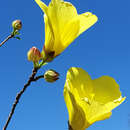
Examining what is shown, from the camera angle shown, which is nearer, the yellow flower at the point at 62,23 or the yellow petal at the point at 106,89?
the yellow flower at the point at 62,23

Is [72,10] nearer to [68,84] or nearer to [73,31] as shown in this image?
[73,31]

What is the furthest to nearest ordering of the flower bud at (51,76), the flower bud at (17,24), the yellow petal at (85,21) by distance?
1. the flower bud at (17,24)
2. the yellow petal at (85,21)
3. the flower bud at (51,76)

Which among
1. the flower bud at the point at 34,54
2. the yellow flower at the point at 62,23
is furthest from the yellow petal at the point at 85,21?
the flower bud at the point at 34,54

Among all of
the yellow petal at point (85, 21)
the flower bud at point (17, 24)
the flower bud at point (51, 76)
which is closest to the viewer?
the flower bud at point (51, 76)

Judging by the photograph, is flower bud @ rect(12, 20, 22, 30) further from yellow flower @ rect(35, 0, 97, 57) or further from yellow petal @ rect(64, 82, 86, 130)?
yellow petal @ rect(64, 82, 86, 130)

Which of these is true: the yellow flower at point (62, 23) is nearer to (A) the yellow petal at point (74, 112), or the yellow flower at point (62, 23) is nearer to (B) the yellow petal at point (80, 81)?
(B) the yellow petal at point (80, 81)

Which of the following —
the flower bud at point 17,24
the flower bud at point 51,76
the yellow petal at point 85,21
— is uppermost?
the flower bud at point 17,24
